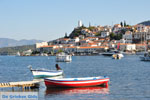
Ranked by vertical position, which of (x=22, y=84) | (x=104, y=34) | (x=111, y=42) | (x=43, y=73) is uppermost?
(x=104, y=34)

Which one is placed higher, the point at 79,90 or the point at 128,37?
the point at 128,37

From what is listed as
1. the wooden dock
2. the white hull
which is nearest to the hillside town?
the white hull

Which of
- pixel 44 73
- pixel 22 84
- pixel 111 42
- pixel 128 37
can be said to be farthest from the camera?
pixel 128 37

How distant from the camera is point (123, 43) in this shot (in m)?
169

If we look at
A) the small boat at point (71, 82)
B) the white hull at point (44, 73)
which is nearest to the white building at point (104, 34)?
the white hull at point (44, 73)

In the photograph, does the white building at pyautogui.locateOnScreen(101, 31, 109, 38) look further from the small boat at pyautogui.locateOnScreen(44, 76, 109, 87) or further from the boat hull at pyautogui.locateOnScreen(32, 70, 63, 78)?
the small boat at pyautogui.locateOnScreen(44, 76, 109, 87)

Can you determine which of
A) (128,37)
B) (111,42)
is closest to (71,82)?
(111,42)

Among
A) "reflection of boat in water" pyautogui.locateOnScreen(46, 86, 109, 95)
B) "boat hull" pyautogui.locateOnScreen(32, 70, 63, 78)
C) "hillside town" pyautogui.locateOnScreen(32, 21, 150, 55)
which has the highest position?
"hillside town" pyautogui.locateOnScreen(32, 21, 150, 55)

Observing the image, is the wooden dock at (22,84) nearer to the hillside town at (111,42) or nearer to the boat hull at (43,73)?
the boat hull at (43,73)

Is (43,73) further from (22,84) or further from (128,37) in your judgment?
(128,37)

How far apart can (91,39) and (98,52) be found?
1115 inches

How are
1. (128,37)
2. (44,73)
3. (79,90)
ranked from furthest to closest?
(128,37) < (44,73) < (79,90)

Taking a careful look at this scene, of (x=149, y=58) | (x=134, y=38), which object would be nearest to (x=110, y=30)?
(x=134, y=38)

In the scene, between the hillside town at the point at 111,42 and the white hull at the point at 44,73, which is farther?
the hillside town at the point at 111,42
